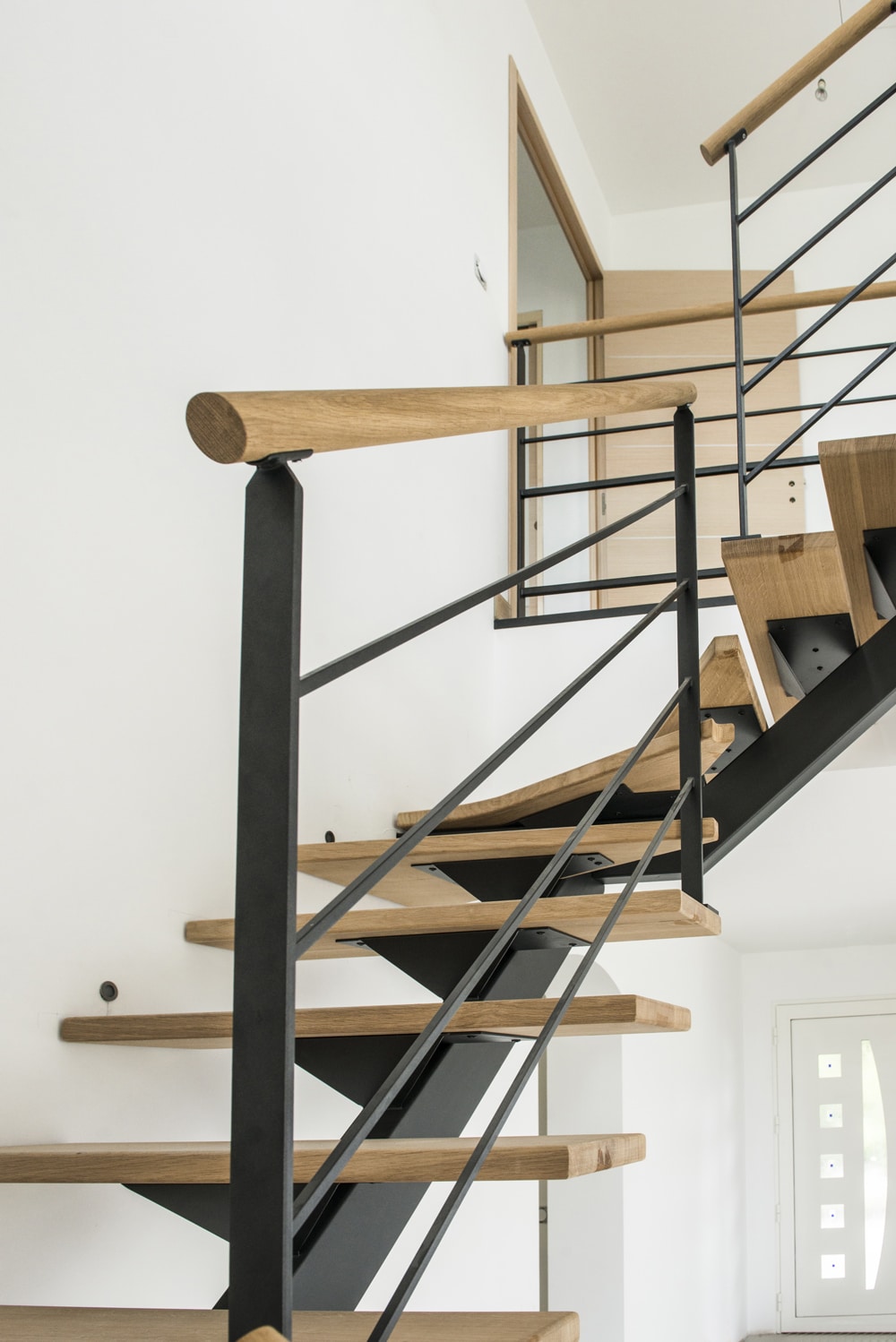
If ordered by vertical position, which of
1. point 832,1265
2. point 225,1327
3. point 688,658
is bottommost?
point 832,1265

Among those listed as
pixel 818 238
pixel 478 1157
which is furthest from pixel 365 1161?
pixel 818 238

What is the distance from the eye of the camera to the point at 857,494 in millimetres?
1998

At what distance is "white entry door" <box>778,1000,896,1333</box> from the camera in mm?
6312

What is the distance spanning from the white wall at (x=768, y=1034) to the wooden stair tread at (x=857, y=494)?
4.91 m

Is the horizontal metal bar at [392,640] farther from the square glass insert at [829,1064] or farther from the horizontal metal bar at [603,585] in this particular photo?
the square glass insert at [829,1064]

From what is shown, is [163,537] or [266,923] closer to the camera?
[266,923]

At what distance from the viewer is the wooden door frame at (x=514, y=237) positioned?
3744 millimetres

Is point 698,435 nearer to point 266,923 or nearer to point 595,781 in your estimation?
point 595,781

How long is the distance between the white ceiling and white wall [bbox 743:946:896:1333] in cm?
406

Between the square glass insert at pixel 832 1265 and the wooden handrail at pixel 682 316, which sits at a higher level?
the wooden handrail at pixel 682 316

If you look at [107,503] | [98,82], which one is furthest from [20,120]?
[107,503]

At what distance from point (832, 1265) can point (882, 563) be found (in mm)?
5532

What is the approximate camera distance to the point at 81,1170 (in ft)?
4.05

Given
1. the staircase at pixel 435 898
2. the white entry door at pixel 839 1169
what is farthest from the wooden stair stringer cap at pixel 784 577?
the white entry door at pixel 839 1169
